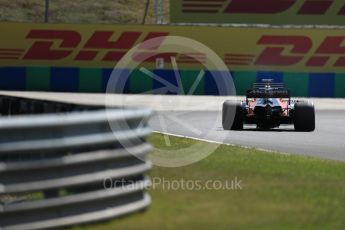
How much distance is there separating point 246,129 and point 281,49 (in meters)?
16.3

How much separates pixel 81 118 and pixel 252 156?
236 inches

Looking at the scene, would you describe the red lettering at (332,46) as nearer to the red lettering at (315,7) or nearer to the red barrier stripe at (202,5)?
the red lettering at (315,7)

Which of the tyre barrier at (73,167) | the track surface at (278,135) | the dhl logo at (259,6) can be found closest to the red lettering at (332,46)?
the dhl logo at (259,6)

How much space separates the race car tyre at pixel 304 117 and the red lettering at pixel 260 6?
25.3m

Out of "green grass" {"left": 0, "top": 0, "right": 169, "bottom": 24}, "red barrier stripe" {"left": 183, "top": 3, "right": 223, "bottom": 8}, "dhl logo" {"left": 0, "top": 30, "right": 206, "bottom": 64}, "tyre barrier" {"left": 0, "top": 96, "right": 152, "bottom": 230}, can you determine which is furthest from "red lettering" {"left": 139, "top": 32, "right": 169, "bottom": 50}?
"tyre barrier" {"left": 0, "top": 96, "right": 152, "bottom": 230}

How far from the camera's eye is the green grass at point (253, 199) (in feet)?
22.7

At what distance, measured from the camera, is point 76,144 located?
656 centimetres

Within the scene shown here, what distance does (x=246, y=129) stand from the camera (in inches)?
739

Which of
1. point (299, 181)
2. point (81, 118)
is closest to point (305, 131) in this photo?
point (299, 181)

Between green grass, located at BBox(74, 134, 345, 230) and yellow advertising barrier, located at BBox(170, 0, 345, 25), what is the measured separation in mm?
31498

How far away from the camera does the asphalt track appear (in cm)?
1475

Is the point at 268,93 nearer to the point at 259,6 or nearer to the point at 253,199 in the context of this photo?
the point at 253,199

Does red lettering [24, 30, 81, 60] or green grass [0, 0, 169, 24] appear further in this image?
green grass [0, 0, 169, 24]

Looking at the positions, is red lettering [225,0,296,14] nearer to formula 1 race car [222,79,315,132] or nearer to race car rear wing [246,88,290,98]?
formula 1 race car [222,79,315,132]
